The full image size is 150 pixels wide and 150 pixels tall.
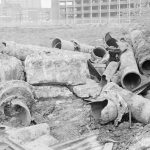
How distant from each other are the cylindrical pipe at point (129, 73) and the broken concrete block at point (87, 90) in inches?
23.3

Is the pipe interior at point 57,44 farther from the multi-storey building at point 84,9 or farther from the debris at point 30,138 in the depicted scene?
the multi-storey building at point 84,9

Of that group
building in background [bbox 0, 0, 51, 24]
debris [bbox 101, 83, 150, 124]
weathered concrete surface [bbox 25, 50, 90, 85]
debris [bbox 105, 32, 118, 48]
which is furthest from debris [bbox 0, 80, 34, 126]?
building in background [bbox 0, 0, 51, 24]

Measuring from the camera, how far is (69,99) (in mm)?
7105

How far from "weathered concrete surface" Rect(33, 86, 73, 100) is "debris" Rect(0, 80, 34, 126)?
1.99 feet

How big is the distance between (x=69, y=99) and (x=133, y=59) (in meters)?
1.59

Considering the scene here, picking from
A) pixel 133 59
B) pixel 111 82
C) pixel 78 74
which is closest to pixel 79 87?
pixel 78 74

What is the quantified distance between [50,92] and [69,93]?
399mm

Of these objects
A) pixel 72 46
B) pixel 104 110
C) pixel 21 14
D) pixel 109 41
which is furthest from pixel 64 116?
pixel 21 14

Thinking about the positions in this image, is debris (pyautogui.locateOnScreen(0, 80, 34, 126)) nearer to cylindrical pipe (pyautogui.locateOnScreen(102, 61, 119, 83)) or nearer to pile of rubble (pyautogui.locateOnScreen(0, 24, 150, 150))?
pile of rubble (pyautogui.locateOnScreen(0, 24, 150, 150))

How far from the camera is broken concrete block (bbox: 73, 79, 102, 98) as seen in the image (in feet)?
22.9

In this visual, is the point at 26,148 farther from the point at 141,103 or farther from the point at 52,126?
the point at 141,103

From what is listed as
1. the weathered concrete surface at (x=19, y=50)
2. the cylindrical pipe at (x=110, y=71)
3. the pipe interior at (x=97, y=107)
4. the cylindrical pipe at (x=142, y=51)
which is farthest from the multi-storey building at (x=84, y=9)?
the pipe interior at (x=97, y=107)

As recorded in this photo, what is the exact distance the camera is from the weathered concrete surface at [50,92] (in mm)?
6969

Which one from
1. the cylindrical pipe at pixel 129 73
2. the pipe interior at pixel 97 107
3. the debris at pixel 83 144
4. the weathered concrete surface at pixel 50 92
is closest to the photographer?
the debris at pixel 83 144
